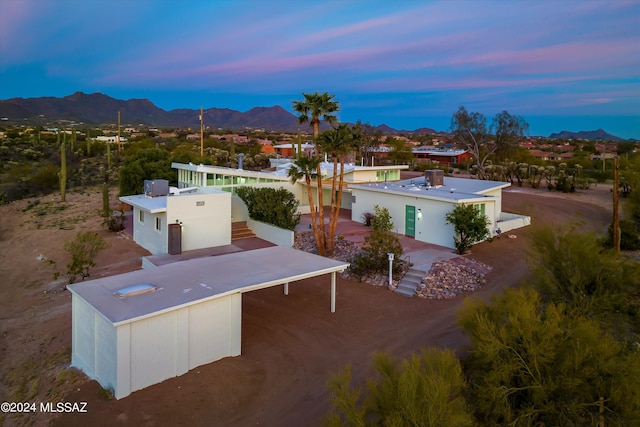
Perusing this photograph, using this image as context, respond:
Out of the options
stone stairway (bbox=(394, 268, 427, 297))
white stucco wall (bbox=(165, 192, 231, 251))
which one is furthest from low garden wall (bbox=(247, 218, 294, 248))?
stone stairway (bbox=(394, 268, 427, 297))

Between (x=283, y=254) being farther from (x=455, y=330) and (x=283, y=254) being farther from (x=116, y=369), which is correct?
(x=116, y=369)

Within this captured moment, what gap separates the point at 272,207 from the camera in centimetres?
2200

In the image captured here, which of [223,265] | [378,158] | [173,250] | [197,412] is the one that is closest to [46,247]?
[173,250]

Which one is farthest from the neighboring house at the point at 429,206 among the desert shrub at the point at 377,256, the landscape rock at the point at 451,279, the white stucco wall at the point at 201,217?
the white stucco wall at the point at 201,217

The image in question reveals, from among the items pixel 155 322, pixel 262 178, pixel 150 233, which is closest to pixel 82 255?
pixel 150 233

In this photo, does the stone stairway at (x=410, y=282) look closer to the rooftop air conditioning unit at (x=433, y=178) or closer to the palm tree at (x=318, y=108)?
the palm tree at (x=318, y=108)

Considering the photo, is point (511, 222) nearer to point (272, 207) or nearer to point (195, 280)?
point (272, 207)

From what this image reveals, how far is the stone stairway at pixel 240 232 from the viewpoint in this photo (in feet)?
72.1

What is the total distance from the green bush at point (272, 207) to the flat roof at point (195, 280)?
667 cm

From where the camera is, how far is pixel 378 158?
186 ft

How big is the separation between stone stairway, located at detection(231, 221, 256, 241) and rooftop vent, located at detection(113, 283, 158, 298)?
10.7 metres

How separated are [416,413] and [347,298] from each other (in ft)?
31.4

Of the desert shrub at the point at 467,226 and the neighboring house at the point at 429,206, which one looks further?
the neighboring house at the point at 429,206

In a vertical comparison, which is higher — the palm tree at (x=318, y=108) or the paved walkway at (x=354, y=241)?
the palm tree at (x=318, y=108)
